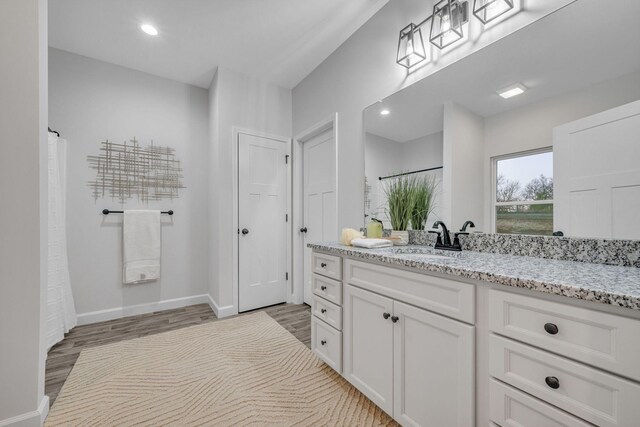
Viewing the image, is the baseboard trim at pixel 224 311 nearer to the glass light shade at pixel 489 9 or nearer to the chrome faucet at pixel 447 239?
the chrome faucet at pixel 447 239

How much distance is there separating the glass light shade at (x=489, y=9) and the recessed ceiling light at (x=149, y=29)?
8.22ft

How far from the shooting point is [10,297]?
126 cm

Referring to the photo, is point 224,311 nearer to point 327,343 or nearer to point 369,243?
point 327,343

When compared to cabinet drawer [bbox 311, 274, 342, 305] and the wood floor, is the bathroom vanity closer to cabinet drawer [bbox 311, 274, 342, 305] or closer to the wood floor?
cabinet drawer [bbox 311, 274, 342, 305]

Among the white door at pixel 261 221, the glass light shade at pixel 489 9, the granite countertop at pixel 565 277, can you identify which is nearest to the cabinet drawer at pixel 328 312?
the granite countertop at pixel 565 277

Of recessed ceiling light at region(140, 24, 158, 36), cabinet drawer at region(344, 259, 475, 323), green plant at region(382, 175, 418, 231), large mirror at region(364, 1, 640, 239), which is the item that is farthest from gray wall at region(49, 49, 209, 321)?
large mirror at region(364, 1, 640, 239)

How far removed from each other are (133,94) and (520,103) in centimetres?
353

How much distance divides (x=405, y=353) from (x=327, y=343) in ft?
2.16

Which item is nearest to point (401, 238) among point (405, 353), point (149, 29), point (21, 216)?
point (405, 353)

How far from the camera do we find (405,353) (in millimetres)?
1168

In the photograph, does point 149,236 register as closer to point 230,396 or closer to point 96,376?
point 96,376

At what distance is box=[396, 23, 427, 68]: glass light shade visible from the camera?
5.65ft

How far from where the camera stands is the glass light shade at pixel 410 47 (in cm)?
172

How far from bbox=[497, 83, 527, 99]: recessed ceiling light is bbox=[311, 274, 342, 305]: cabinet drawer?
53.9 inches
